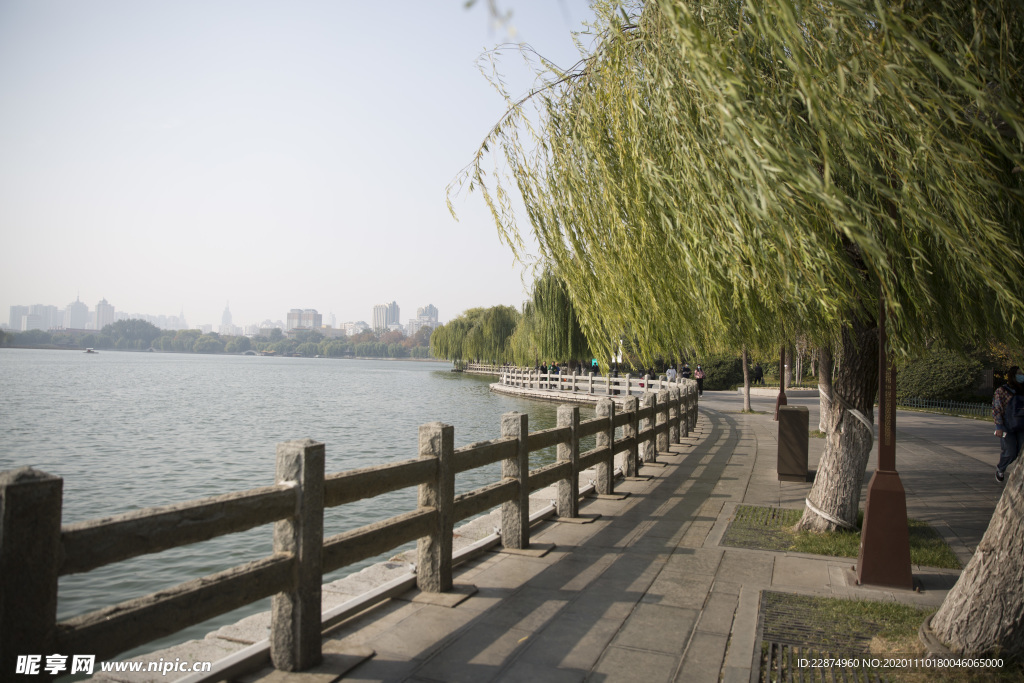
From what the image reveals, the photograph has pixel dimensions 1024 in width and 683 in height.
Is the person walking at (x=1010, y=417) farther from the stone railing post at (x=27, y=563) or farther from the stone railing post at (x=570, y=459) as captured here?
the stone railing post at (x=27, y=563)

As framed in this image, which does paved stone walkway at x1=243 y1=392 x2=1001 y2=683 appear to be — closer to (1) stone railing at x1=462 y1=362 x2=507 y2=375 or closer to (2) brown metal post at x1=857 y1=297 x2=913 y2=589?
(2) brown metal post at x1=857 y1=297 x2=913 y2=589

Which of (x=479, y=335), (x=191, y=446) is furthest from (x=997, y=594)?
(x=479, y=335)

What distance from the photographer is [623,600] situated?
5.35m

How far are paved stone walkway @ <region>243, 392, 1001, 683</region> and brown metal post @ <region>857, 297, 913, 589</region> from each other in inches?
6.2

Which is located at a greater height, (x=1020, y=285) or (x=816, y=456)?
(x=1020, y=285)

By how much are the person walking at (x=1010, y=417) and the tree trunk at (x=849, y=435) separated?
16.4ft

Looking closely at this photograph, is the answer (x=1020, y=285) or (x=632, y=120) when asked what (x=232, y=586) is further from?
(x=1020, y=285)

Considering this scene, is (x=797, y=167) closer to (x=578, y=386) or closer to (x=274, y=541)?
(x=274, y=541)

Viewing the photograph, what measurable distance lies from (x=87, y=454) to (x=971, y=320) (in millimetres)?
20970

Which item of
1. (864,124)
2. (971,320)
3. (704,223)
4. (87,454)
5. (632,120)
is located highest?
(632,120)

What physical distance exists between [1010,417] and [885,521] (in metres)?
7.08

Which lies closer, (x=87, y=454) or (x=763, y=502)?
(x=763, y=502)

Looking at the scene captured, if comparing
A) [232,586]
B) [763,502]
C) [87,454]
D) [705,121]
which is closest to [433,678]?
[232,586]

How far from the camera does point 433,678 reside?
12.8ft
